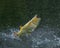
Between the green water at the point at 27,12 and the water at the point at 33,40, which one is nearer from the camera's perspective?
the water at the point at 33,40

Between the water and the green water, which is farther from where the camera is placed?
the green water

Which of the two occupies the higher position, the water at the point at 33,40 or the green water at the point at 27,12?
the green water at the point at 27,12

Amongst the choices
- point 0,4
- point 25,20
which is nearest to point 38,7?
point 0,4

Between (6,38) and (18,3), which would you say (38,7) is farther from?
(6,38)

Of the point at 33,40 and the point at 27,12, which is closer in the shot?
the point at 33,40

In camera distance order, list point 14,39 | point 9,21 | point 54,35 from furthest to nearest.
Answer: point 9,21
point 54,35
point 14,39

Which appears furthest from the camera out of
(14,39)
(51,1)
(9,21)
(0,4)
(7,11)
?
(51,1)

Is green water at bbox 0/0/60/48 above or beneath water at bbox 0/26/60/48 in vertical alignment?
above

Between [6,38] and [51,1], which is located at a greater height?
[51,1]
